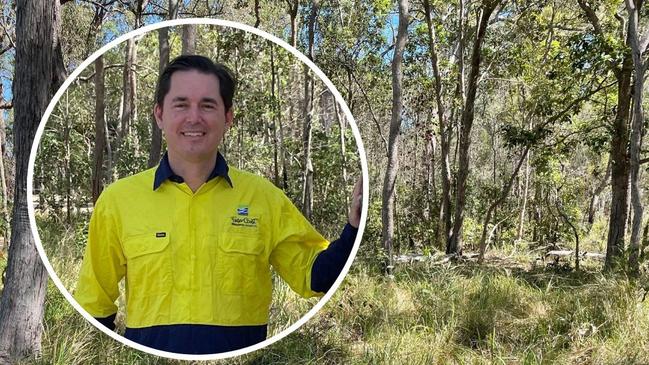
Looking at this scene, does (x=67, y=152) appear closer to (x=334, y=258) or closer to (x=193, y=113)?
(x=193, y=113)

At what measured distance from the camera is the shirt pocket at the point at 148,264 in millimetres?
1171

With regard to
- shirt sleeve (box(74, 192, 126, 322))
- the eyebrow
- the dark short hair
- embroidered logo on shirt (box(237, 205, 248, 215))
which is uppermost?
the dark short hair

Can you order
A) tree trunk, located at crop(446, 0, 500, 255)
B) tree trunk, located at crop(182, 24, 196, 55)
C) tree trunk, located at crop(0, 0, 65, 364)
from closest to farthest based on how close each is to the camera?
tree trunk, located at crop(182, 24, 196, 55) → tree trunk, located at crop(0, 0, 65, 364) → tree trunk, located at crop(446, 0, 500, 255)

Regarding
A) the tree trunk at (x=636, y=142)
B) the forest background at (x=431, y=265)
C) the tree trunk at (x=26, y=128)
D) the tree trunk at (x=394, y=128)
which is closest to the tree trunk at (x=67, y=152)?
the forest background at (x=431, y=265)

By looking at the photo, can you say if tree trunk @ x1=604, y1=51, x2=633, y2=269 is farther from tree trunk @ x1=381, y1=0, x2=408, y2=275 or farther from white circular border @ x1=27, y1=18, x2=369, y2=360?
white circular border @ x1=27, y1=18, x2=369, y2=360

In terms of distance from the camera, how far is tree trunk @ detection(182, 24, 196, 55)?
3.99ft

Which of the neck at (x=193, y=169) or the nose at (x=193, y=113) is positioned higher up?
the nose at (x=193, y=113)

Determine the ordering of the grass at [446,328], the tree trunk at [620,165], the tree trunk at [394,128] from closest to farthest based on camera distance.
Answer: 1. the grass at [446,328]
2. the tree trunk at [394,128]
3. the tree trunk at [620,165]

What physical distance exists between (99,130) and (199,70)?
43 cm

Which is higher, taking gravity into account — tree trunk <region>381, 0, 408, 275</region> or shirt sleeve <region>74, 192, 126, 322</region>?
tree trunk <region>381, 0, 408, 275</region>

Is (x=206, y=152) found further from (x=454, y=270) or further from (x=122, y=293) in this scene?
(x=454, y=270)

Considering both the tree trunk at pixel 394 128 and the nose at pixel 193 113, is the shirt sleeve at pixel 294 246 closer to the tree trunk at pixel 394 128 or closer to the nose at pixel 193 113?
the nose at pixel 193 113

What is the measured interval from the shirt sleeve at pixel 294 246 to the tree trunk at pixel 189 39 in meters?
0.34

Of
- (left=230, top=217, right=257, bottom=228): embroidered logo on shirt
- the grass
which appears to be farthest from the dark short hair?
the grass
